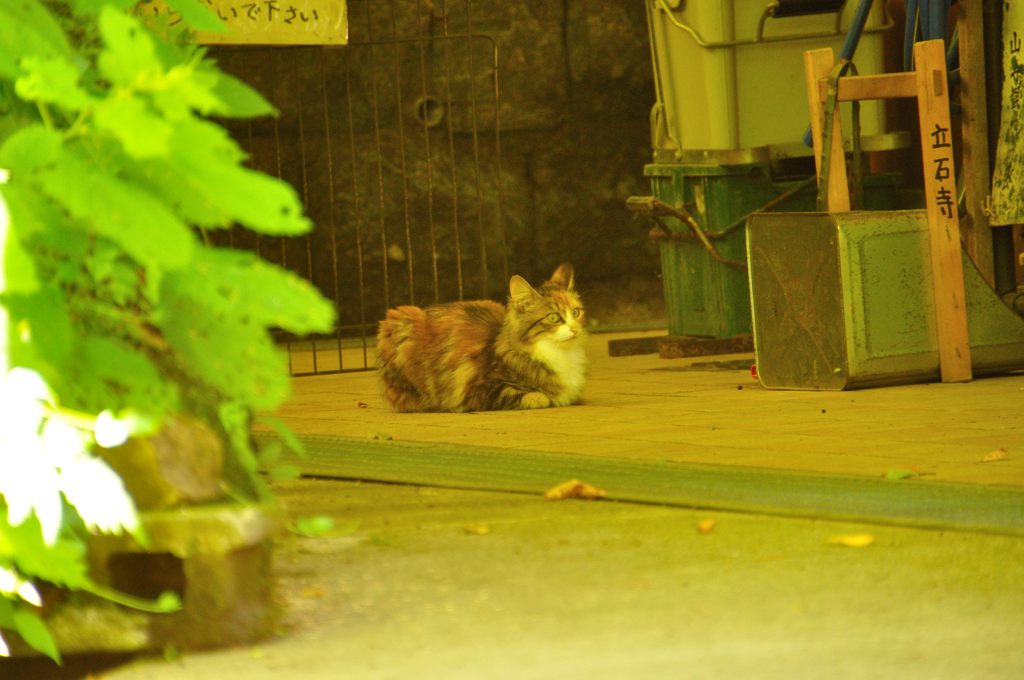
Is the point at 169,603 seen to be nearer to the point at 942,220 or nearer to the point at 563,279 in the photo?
the point at 563,279

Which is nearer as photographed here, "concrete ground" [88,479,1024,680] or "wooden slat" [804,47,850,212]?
"concrete ground" [88,479,1024,680]

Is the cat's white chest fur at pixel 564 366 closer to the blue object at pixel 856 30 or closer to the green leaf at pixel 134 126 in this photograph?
the blue object at pixel 856 30

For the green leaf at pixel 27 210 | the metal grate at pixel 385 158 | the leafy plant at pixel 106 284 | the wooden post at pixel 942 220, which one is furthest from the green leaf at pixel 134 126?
the metal grate at pixel 385 158

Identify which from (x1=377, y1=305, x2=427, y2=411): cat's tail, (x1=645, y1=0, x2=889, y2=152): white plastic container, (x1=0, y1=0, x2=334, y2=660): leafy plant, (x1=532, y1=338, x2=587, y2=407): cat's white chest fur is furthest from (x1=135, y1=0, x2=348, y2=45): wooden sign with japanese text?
(x1=0, y1=0, x2=334, y2=660): leafy plant

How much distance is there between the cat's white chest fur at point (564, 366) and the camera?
712cm

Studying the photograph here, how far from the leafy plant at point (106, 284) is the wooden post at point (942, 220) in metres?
4.61

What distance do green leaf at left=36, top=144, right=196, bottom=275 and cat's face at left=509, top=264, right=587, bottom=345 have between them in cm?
442

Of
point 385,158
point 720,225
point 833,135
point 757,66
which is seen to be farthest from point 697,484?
point 385,158

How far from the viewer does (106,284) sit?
2934 millimetres

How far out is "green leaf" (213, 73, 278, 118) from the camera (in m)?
3.09

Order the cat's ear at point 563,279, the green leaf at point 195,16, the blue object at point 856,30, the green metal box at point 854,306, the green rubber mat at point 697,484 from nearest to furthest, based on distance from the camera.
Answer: the green leaf at point 195,16
the green rubber mat at point 697,484
the green metal box at point 854,306
the cat's ear at point 563,279
the blue object at point 856,30

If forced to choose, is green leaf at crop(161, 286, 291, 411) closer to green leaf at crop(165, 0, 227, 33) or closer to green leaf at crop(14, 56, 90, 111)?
green leaf at crop(14, 56, 90, 111)

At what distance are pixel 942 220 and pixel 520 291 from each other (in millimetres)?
1708

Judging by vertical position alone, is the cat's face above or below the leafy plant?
below
